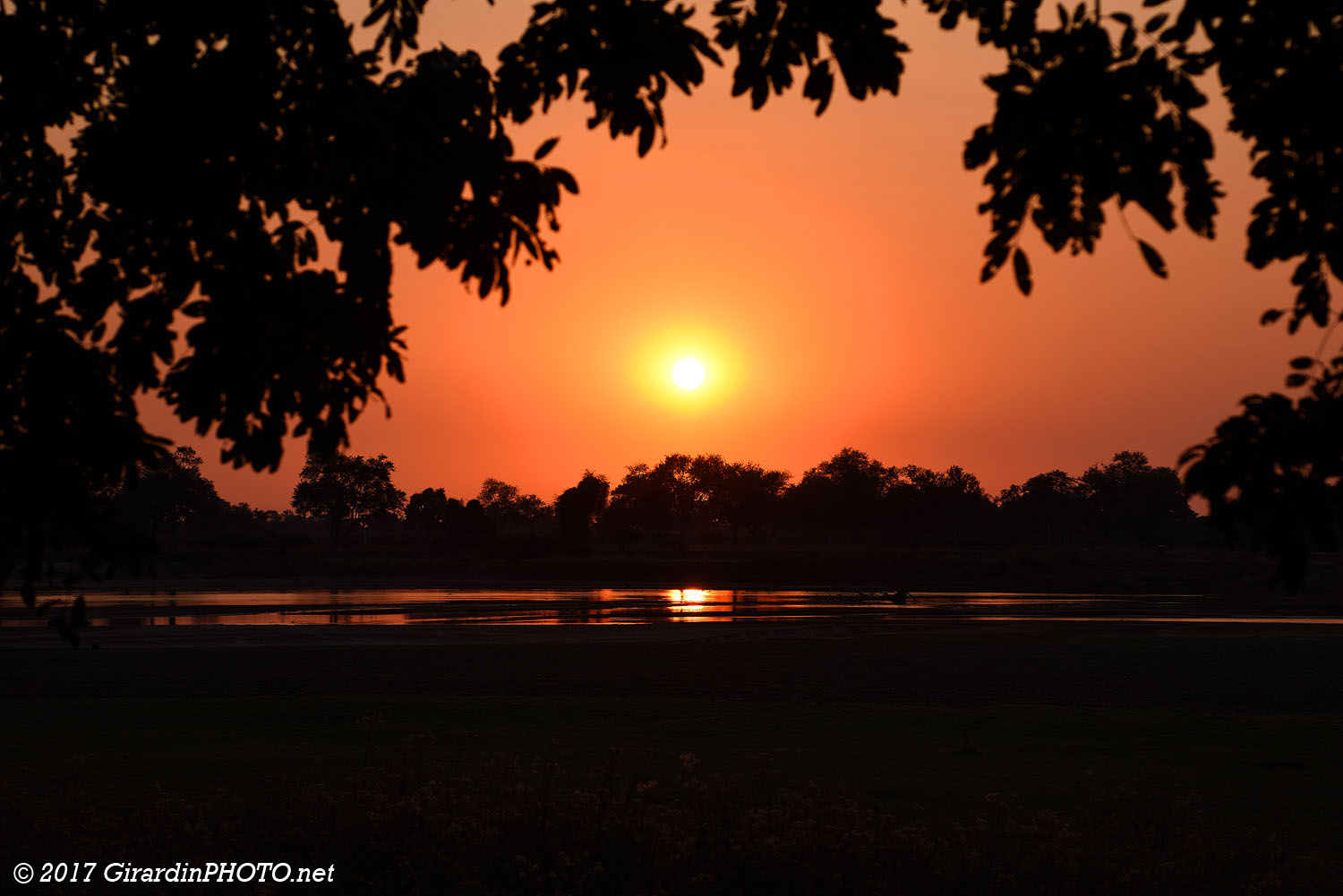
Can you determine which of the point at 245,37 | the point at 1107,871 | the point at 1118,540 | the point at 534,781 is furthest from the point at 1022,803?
the point at 1118,540

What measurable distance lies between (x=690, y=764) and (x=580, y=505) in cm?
12753

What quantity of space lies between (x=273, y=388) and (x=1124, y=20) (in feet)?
15.9

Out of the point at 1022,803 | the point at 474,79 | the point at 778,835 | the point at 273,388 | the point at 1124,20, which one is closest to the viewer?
the point at 1124,20

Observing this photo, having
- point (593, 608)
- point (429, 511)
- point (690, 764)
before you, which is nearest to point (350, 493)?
point (429, 511)

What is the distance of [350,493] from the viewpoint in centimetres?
15188

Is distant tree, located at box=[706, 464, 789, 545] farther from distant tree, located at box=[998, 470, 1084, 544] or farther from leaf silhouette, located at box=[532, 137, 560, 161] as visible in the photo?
leaf silhouette, located at box=[532, 137, 560, 161]

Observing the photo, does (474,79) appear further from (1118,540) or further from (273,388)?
(1118,540)

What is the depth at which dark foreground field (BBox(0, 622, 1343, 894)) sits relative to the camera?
10.2 meters

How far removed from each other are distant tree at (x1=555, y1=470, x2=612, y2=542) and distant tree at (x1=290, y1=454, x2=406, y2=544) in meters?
27.1

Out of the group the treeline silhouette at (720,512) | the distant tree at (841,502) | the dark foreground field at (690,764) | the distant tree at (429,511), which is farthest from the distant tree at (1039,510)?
the dark foreground field at (690,764)

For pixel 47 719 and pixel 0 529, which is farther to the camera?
pixel 47 719

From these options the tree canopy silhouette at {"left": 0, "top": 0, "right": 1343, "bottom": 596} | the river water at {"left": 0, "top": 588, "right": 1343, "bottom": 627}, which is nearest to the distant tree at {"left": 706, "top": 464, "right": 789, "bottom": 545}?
the river water at {"left": 0, "top": 588, "right": 1343, "bottom": 627}

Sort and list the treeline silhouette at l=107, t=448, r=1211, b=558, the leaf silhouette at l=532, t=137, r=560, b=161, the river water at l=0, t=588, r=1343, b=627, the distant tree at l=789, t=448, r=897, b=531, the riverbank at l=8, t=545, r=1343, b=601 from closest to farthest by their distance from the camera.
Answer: the leaf silhouette at l=532, t=137, r=560, b=161 < the river water at l=0, t=588, r=1343, b=627 < the riverbank at l=8, t=545, r=1343, b=601 < the treeline silhouette at l=107, t=448, r=1211, b=558 < the distant tree at l=789, t=448, r=897, b=531

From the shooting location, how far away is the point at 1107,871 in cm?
995
